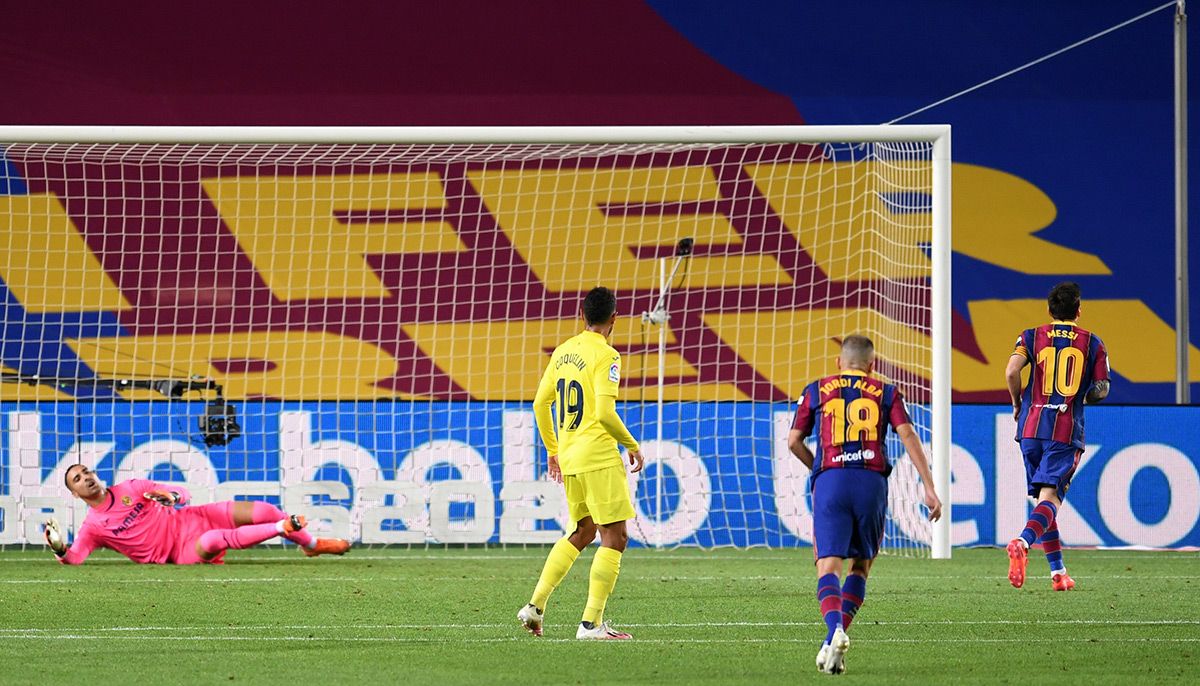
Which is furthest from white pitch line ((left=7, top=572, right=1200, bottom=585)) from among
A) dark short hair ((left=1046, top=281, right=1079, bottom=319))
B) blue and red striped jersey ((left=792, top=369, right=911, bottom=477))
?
blue and red striped jersey ((left=792, top=369, right=911, bottom=477))

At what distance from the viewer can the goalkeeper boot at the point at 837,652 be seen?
19.9 feet

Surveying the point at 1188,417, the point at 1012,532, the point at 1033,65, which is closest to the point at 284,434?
the point at 1012,532

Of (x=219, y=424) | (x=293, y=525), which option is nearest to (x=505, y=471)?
(x=219, y=424)

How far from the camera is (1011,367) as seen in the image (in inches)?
372

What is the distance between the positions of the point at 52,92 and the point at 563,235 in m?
6.18

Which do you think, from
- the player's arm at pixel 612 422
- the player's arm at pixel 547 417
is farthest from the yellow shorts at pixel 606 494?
the player's arm at pixel 547 417

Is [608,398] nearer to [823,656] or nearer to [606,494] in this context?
[606,494]

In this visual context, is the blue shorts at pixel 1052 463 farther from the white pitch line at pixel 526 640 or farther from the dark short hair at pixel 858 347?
the dark short hair at pixel 858 347

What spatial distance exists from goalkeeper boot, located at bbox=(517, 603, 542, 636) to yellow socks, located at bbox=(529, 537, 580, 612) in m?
0.04

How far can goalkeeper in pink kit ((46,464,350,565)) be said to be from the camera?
38.0 feet

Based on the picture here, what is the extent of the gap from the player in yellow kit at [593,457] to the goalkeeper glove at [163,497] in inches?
189

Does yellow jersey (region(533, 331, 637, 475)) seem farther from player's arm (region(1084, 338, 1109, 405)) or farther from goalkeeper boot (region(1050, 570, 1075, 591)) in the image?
goalkeeper boot (region(1050, 570, 1075, 591))

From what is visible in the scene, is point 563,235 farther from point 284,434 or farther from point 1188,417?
point 1188,417

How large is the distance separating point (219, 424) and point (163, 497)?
2196 millimetres
